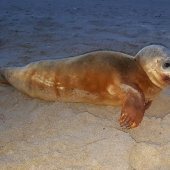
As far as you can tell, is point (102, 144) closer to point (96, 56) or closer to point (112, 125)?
point (112, 125)

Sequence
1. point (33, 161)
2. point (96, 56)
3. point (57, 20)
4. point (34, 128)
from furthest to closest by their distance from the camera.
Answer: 1. point (57, 20)
2. point (96, 56)
3. point (34, 128)
4. point (33, 161)

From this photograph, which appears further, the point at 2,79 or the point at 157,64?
the point at 2,79

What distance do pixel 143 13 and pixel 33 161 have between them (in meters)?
7.08

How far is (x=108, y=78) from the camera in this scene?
360 cm

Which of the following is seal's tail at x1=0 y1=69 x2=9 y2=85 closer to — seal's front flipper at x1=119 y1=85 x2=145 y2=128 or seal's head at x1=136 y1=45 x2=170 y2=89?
seal's front flipper at x1=119 y1=85 x2=145 y2=128

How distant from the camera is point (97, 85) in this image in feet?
11.9

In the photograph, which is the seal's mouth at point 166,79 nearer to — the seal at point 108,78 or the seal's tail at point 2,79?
the seal at point 108,78

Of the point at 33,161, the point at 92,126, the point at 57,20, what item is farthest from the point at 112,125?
the point at 57,20

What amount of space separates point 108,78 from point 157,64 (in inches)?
20.3

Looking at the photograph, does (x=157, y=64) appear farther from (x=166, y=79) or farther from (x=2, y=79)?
(x=2, y=79)

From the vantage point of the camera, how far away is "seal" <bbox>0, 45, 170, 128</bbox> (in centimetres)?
356

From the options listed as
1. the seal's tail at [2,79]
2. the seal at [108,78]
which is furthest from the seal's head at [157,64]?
the seal's tail at [2,79]

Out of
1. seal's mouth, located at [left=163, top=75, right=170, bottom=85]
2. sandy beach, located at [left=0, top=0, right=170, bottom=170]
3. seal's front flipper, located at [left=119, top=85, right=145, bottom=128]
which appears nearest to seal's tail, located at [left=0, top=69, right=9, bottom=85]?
sandy beach, located at [left=0, top=0, right=170, bottom=170]

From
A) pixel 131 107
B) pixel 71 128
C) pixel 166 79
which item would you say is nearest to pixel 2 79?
pixel 71 128
